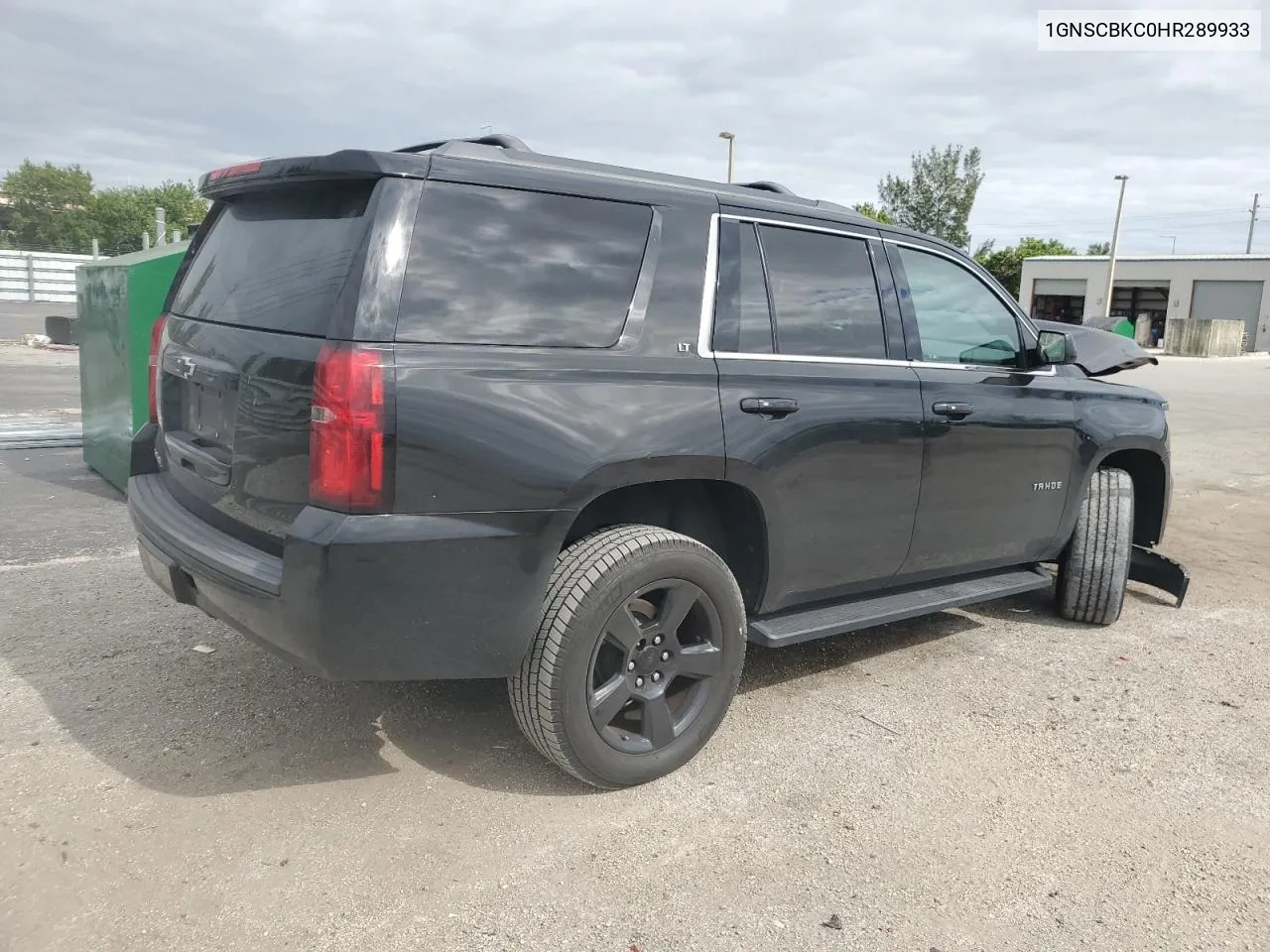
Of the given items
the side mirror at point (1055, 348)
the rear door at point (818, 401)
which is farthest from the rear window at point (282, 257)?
the side mirror at point (1055, 348)

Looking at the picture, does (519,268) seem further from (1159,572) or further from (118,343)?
(118,343)

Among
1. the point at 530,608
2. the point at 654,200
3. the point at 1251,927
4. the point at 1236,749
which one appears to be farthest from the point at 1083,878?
the point at 654,200

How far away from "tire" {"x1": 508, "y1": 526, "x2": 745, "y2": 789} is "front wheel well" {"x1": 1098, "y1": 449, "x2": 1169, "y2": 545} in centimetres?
270

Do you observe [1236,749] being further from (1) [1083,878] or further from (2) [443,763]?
(2) [443,763]

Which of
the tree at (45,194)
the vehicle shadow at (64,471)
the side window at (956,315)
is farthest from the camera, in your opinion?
the tree at (45,194)

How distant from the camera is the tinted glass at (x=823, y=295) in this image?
11.5 feet

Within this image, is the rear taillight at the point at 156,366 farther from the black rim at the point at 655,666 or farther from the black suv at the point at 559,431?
the black rim at the point at 655,666

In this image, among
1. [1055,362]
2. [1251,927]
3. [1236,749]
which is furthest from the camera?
[1055,362]

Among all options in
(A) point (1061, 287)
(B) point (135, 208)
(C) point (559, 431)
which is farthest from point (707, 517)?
(B) point (135, 208)

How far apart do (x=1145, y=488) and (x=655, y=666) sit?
134 inches

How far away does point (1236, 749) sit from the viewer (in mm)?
3600

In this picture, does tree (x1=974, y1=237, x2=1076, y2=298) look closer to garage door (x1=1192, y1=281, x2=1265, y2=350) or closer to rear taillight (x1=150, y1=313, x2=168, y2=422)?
garage door (x1=1192, y1=281, x2=1265, y2=350)

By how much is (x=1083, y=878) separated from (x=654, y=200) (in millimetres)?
2385

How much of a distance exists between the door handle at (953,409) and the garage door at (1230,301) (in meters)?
50.5
